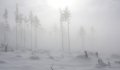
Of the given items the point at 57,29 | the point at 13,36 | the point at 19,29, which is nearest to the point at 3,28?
the point at 19,29

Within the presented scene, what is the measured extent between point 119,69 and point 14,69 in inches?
588

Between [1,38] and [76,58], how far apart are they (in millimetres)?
65417

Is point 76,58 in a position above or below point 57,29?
below

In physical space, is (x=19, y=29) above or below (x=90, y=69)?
above

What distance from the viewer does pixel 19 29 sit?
86.4m

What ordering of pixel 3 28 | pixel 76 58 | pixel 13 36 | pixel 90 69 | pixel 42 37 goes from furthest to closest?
pixel 42 37 → pixel 13 36 → pixel 3 28 → pixel 76 58 → pixel 90 69

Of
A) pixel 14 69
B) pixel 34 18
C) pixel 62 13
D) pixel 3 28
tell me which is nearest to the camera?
pixel 14 69

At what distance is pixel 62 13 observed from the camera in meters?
60.6

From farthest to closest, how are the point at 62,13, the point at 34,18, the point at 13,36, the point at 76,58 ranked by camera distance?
the point at 13,36
the point at 34,18
the point at 62,13
the point at 76,58

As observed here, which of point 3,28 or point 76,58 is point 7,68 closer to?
point 76,58

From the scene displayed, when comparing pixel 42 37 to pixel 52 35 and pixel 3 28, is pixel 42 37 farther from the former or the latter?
pixel 3 28

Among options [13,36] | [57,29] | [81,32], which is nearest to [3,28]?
[13,36]

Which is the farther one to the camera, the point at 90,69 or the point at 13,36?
the point at 13,36

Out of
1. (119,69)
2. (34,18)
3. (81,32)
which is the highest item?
(34,18)
